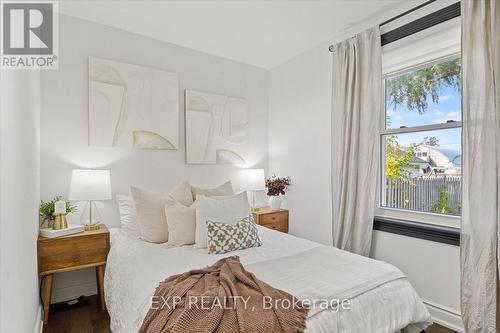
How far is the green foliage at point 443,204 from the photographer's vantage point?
7.82 ft

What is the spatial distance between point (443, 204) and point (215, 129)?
8.31 ft

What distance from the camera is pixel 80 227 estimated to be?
2.49 m

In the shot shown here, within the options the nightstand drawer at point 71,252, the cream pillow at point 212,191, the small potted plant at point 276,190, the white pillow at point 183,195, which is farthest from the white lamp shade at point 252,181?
the nightstand drawer at point 71,252

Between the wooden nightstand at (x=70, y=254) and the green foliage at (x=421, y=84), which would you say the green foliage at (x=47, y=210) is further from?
the green foliage at (x=421, y=84)

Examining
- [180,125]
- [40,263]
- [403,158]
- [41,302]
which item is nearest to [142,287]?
[40,263]

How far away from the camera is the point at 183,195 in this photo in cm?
289

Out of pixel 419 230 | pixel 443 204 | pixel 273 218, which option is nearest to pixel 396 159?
pixel 443 204

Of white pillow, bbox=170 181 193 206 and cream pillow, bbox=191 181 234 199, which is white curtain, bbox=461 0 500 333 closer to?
cream pillow, bbox=191 181 234 199

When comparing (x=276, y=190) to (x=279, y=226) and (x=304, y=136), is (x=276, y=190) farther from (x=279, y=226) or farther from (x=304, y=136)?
(x=304, y=136)

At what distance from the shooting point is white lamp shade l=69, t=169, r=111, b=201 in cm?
246

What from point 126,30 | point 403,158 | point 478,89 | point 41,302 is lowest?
point 41,302

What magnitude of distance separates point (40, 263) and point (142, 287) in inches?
47.3

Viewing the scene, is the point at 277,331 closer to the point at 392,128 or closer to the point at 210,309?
the point at 210,309

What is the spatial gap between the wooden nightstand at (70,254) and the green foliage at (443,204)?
2.92 meters
